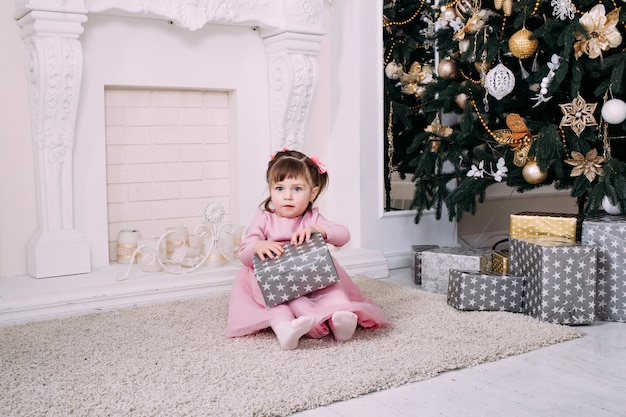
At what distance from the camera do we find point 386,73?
11.1 ft

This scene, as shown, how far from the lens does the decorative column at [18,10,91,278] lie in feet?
8.26

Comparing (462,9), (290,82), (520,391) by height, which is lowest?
(520,391)

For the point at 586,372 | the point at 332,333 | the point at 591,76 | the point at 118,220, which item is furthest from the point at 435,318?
the point at 118,220

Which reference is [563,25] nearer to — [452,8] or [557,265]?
[452,8]

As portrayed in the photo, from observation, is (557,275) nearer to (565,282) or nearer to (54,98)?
(565,282)

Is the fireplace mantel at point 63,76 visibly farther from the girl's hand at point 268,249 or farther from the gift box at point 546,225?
the gift box at point 546,225

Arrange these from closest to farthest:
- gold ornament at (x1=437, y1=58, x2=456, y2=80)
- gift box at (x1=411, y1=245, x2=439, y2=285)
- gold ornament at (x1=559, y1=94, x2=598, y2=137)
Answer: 1. gold ornament at (x1=559, y1=94, x2=598, y2=137)
2. gift box at (x1=411, y1=245, x2=439, y2=285)
3. gold ornament at (x1=437, y1=58, x2=456, y2=80)

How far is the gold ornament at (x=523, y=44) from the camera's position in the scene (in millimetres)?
2705

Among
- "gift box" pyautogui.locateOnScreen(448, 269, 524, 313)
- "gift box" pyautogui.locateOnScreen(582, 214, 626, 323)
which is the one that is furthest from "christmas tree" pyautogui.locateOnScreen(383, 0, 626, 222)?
"gift box" pyautogui.locateOnScreen(448, 269, 524, 313)

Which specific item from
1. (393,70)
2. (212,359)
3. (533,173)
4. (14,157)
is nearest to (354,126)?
(393,70)

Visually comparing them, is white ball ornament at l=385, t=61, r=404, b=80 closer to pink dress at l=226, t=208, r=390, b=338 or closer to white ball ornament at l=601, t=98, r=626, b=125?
white ball ornament at l=601, t=98, r=626, b=125

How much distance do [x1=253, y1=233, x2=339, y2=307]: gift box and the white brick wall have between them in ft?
3.39

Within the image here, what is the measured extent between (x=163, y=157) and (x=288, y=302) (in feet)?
3.71

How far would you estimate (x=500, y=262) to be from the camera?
2697 mm
